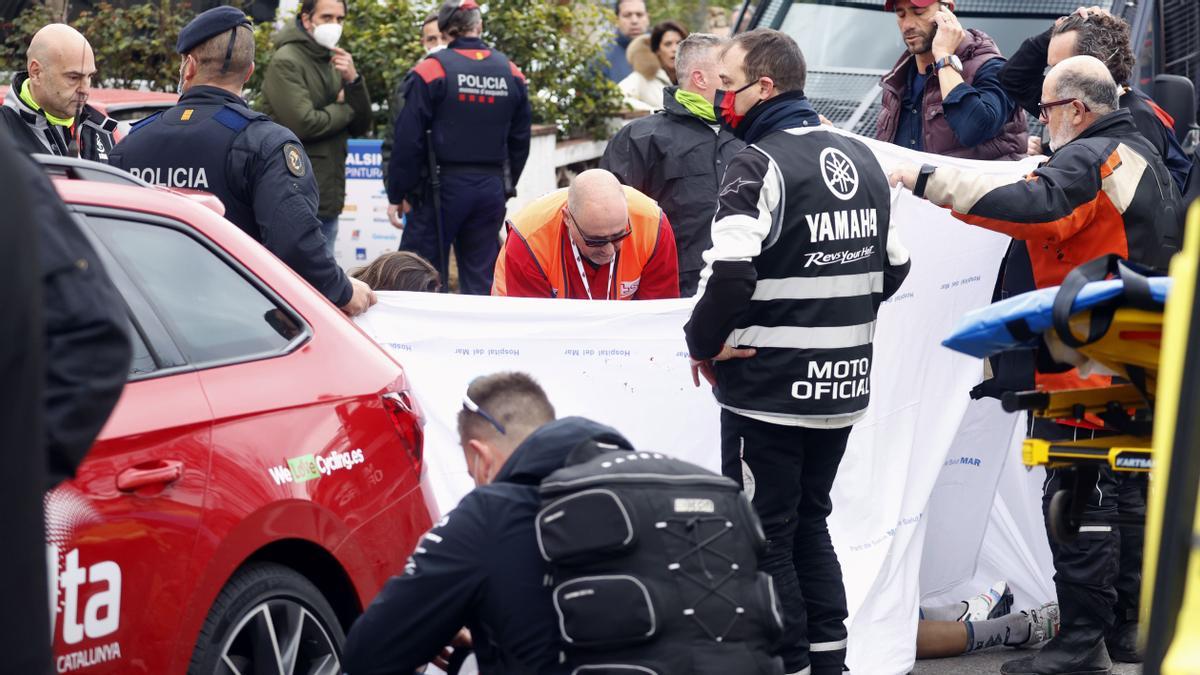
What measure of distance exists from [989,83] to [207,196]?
12.0 ft

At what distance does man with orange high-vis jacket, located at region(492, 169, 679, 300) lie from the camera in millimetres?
5547

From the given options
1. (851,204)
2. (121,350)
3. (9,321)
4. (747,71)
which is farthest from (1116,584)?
(9,321)

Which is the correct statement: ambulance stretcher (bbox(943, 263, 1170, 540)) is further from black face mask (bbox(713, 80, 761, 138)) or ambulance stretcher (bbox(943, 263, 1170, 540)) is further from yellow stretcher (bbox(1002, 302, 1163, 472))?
black face mask (bbox(713, 80, 761, 138))

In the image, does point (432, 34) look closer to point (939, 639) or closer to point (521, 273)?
point (521, 273)

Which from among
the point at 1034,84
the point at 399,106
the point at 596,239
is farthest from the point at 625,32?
the point at 596,239

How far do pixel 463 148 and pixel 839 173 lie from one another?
15.6ft

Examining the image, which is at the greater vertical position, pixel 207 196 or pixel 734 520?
pixel 207 196

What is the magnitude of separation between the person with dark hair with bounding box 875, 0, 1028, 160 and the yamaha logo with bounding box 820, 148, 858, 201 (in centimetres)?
182

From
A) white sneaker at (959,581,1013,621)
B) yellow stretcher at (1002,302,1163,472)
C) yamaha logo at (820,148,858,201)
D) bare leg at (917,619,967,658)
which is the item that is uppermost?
yamaha logo at (820,148,858,201)

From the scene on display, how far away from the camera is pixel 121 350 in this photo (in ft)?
8.54

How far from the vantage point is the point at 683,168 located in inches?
276

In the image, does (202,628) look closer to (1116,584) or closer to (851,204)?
(851,204)

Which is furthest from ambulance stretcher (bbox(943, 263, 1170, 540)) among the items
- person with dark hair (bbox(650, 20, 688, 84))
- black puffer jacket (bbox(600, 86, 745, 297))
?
person with dark hair (bbox(650, 20, 688, 84))

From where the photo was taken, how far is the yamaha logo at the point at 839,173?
15.5 feet
